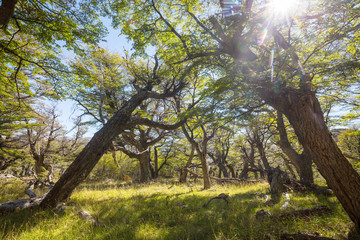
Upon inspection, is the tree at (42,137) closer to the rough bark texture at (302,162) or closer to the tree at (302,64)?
the tree at (302,64)

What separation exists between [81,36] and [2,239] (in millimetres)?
5775

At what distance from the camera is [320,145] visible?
3430 millimetres

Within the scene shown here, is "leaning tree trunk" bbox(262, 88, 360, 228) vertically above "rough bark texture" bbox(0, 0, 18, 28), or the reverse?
"rough bark texture" bbox(0, 0, 18, 28)

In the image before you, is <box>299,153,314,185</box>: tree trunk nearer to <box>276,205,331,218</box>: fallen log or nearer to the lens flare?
<box>276,205,331,218</box>: fallen log

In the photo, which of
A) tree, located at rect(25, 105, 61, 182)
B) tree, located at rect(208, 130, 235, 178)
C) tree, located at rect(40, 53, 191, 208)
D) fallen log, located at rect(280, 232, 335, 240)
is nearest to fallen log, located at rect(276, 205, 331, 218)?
fallen log, located at rect(280, 232, 335, 240)

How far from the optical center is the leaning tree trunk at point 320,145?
3.08 m

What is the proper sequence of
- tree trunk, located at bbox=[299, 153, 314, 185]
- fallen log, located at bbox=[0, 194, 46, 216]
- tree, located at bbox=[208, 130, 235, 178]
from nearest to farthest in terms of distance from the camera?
fallen log, located at bbox=[0, 194, 46, 216] → tree trunk, located at bbox=[299, 153, 314, 185] → tree, located at bbox=[208, 130, 235, 178]

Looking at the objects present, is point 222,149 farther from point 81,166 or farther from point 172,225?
point 81,166

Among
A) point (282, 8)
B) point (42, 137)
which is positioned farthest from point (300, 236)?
point (42, 137)

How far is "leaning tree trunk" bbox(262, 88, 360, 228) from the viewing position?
3080mm

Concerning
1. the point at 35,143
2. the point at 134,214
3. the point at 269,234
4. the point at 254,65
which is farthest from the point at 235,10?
the point at 35,143

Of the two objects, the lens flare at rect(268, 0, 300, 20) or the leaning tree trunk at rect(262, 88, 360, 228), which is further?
the lens flare at rect(268, 0, 300, 20)

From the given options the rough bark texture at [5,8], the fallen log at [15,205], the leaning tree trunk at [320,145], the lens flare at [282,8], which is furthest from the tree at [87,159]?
the rough bark texture at [5,8]

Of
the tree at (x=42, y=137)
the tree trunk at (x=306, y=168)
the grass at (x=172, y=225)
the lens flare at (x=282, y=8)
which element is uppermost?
the lens flare at (x=282, y=8)
